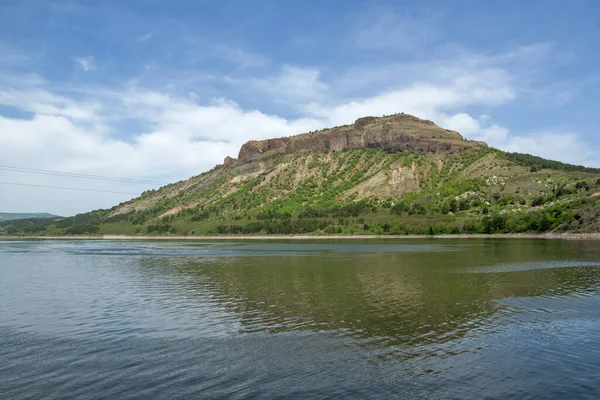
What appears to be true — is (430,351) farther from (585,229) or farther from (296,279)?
(585,229)

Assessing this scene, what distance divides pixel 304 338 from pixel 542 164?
17110cm

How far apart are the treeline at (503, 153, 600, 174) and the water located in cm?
13874

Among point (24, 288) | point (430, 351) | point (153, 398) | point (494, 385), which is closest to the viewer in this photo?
point (153, 398)

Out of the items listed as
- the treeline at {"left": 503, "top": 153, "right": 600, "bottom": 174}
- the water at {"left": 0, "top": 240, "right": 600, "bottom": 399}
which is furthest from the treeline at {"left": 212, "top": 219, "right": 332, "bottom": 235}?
the water at {"left": 0, "top": 240, "right": 600, "bottom": 399}

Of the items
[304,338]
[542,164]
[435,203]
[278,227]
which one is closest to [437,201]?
[435,203]

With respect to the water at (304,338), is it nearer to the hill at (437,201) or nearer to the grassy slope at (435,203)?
the grassy slope at (435,203)

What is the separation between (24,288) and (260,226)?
12823 centimetres

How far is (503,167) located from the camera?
535 feet

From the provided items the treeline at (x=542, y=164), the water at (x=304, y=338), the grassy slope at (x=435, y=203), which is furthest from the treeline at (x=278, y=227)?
the water at (x=304, y=338)

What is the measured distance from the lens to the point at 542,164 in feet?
550

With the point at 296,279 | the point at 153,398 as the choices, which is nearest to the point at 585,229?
the point at 296,279

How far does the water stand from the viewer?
1431 centimetres

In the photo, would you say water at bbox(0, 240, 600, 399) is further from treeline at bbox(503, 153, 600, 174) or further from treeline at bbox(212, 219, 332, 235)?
treeline at bbox(503, 153, 600, 174)

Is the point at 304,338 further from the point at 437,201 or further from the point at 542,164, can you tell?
the point at 542,164
